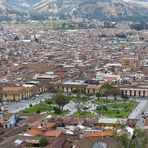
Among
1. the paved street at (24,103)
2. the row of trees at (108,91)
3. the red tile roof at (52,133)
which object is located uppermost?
the red tile roof at (52,133)

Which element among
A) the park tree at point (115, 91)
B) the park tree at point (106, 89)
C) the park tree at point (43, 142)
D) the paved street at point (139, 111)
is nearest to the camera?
the park tree at point (43, 142)

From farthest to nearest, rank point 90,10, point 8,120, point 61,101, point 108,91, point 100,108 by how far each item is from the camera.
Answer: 1. point 90,10
2. point 108,91
3. point 100,108
4. point 61,101
5. point 8,120

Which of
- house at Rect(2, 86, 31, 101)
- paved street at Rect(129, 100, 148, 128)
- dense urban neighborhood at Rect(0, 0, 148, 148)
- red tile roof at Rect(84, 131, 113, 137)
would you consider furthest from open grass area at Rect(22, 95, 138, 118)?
red tile roof at Rect(84, 131, 113, 137)

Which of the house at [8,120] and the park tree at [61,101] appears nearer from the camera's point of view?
the house at [8,120]

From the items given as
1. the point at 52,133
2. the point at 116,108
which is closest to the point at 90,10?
the point at 116,108

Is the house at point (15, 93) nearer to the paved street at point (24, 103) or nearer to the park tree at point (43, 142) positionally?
the paved street at point (24, 103)

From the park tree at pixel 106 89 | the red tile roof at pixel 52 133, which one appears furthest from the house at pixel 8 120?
the park tree at pixel 106 89

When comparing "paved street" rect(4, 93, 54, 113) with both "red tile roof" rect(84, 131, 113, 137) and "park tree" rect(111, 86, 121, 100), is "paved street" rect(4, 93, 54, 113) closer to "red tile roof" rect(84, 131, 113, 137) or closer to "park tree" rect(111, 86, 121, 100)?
"park tree" rect(111, 86, 121, 100)

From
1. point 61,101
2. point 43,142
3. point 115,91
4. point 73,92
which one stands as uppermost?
point 43,142

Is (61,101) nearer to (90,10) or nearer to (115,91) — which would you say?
(115,91)
